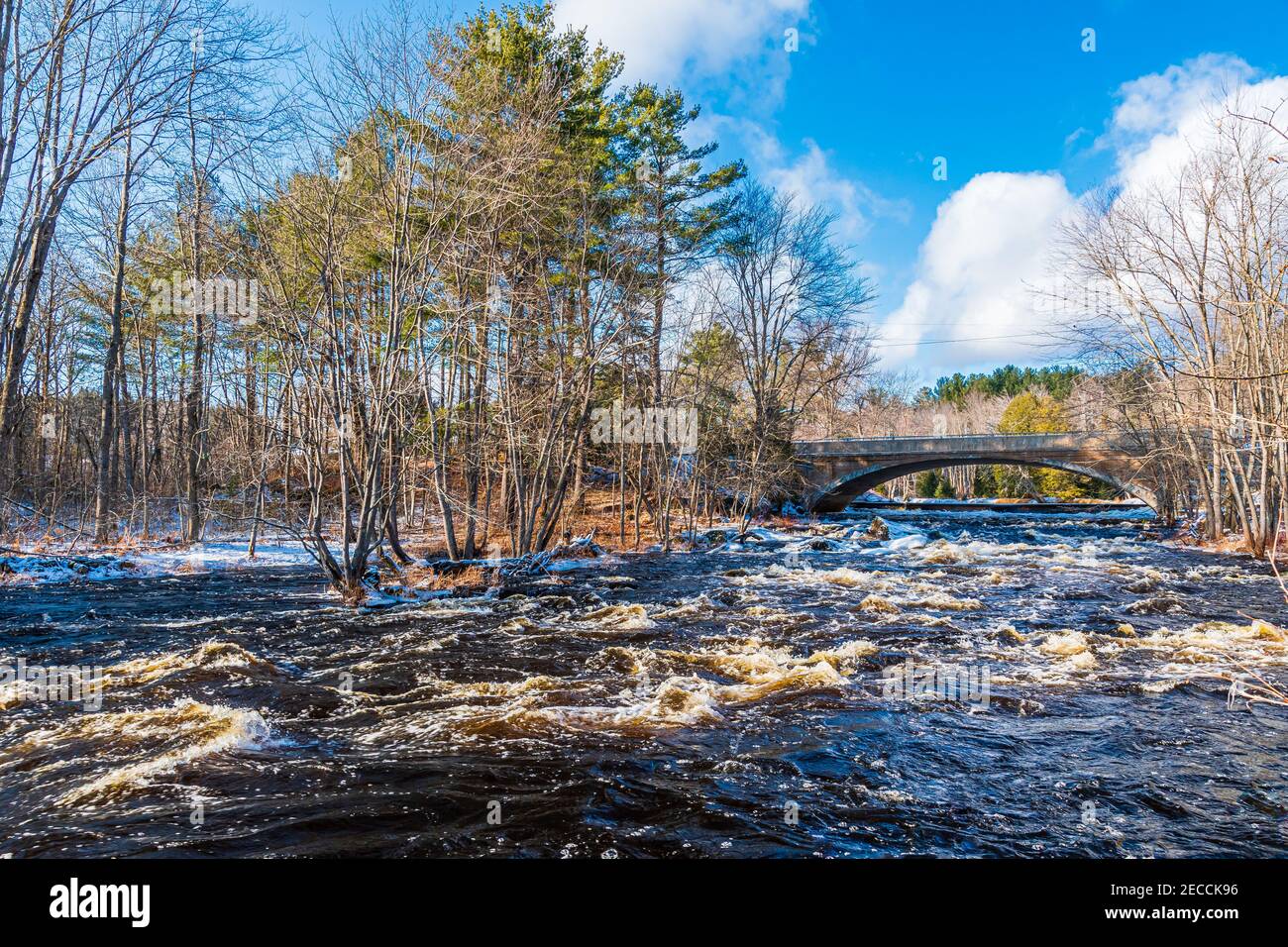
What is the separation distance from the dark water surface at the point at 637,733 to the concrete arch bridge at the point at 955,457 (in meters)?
25.0

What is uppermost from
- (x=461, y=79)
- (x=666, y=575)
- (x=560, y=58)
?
(x=560, y=58)

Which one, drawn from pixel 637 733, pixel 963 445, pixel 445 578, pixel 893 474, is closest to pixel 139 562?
pixel 445 578

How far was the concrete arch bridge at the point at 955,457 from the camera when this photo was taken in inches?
1304

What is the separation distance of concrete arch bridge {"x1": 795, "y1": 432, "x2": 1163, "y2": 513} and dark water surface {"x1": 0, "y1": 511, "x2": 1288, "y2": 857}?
2500 centimetres

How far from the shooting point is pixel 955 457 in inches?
1480

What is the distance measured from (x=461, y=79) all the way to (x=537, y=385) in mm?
7432

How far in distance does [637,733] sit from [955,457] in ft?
118

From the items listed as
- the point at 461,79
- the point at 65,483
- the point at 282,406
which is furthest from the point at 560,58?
the point at 65,483

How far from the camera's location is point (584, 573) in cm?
1659

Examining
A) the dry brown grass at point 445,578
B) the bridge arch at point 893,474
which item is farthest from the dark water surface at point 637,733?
the bridge arch at point 893,474

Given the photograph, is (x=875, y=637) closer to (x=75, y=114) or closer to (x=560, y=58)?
(x=75, y=114)

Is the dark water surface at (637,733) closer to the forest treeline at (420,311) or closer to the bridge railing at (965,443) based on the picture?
the forest treeline at (420,311)

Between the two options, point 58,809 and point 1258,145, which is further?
point 1258,145

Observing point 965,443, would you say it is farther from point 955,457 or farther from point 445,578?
point 445,578
